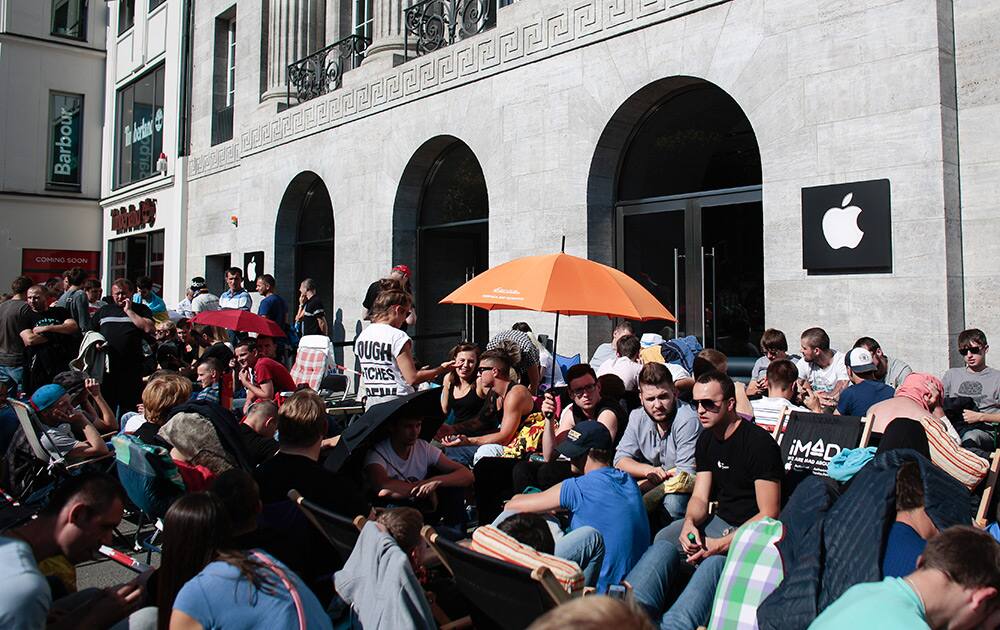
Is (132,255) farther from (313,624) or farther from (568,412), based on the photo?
(313,624)

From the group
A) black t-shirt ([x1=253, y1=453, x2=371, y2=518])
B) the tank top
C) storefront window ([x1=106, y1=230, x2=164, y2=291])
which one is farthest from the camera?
storefront window ([x1=106, y1=230, x2=164, y2=291])

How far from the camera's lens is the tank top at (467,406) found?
23.9 feet

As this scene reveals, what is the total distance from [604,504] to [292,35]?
15629 mm

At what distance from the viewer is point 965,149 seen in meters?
7.67

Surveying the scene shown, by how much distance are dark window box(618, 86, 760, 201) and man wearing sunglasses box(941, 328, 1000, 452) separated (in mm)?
3225

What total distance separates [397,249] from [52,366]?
19.3 ft

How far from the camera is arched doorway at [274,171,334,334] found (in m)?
16.7

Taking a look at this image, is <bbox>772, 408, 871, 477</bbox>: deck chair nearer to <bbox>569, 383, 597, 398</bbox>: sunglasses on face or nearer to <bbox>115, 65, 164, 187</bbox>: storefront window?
<bbox>569, 383, 597, 398</bbox>: sunglasses on face

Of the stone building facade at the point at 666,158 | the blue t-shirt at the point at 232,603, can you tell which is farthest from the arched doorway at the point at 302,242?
the blue t-shirt at the point at 232,603

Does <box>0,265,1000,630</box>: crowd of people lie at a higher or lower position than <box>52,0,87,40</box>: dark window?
lower

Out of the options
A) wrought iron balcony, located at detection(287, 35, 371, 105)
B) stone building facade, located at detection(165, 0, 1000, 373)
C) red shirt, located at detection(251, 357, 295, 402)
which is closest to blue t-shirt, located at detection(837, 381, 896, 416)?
stone building facade, located at detection(165, 0, 1000, 373)

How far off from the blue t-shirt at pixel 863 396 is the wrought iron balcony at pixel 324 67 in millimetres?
11993

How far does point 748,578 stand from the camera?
11.2ft

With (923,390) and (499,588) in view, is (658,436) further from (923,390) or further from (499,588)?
(499,588)
